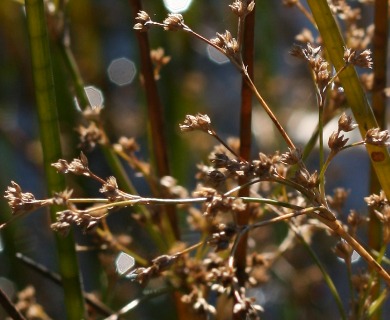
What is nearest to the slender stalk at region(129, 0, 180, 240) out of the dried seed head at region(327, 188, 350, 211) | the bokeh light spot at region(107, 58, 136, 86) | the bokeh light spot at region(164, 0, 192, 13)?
the dried seed head at region(327, 188, 350, 211)

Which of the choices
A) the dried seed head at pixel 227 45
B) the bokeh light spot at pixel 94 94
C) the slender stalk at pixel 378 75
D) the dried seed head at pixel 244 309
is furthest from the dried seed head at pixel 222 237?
the bokeh light spot at pixel 94 94

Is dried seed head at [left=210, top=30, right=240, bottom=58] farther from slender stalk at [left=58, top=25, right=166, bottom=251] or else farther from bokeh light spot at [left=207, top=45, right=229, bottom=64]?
bokeh light spot at [left=207, top=45, right=229, bottom=64]

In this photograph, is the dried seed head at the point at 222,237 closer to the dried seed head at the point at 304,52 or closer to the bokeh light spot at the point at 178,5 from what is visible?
the dried seed head at the point at 304,52

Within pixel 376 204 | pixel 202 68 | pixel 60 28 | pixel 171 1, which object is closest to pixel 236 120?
pixel 202 68

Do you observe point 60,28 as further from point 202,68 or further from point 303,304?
point 202,68

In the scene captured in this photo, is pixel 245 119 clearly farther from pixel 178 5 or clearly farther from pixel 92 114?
pixel 178 5
